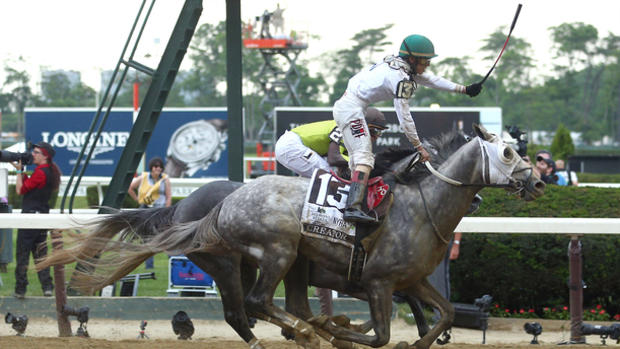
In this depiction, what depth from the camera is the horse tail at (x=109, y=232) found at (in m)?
5.41

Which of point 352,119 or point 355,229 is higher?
point 352,119

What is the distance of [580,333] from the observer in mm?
5930

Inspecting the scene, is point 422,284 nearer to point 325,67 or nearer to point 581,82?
point 325,67

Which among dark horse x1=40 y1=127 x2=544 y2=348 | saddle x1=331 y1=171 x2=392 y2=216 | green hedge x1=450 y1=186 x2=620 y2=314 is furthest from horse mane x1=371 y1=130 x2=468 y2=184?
green hedge x1=450 y1=186 x2=620 y2=314

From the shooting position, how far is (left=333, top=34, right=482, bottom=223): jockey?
4723mm

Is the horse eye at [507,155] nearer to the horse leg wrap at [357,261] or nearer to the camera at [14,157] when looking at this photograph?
the horse leg wrap at [357,261]

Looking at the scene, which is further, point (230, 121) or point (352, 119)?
point (230, 121)

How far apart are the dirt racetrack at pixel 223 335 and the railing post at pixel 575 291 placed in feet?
0.63

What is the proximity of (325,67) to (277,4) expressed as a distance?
25.9 m

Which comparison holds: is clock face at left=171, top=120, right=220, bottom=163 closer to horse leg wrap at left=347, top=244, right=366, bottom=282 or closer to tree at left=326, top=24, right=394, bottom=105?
horse leg wrap at left=347, top=244, right=366, bottom=282

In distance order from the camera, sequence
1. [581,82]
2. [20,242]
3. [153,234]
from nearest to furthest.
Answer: [153,234] < [20,242] < [581,82]

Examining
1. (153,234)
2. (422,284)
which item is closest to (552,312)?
(422,284)

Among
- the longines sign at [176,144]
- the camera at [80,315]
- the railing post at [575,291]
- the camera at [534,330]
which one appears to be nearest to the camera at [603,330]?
the railing post at [575,291]

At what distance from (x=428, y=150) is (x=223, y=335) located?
2.37 m
